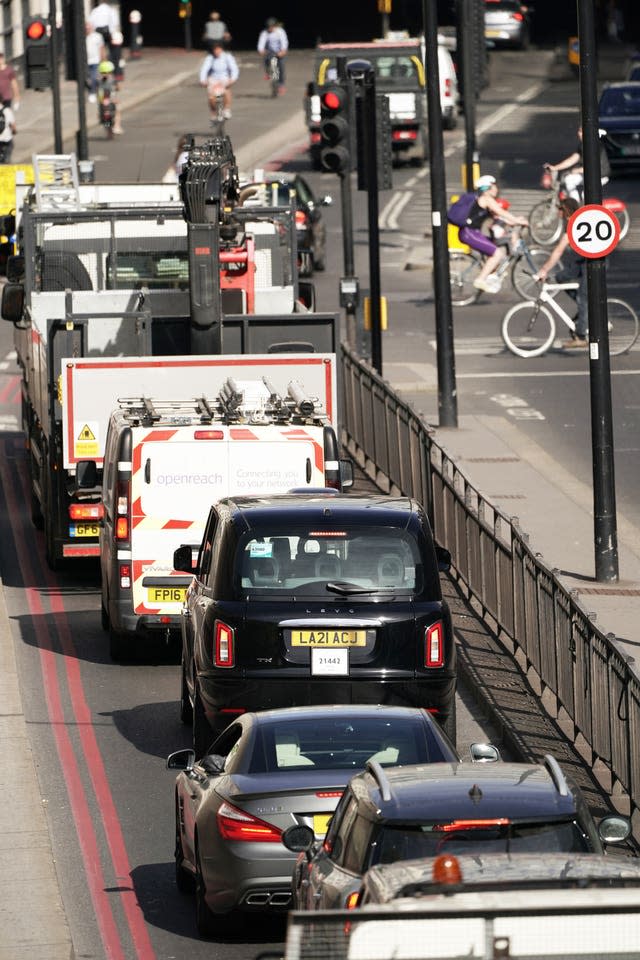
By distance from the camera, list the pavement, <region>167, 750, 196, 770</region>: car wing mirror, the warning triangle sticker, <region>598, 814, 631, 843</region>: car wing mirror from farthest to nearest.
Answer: the warning triangle sticker < <region>167, 750, 196, 770</region>: car wing mirror < the pavement < <region>598, 814, 631, 843</region>: car wing mirror

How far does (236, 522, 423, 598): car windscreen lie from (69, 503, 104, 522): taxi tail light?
7.20 m

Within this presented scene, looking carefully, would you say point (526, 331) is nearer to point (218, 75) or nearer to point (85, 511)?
point (85, 511)

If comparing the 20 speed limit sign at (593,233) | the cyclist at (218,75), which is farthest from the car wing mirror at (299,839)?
the cyclist at (218,75)

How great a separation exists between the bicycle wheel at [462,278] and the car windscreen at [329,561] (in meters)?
25.5

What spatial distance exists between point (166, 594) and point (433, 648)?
4319 millimetres

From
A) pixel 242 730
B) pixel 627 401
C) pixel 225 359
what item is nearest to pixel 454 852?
pixel 242 730

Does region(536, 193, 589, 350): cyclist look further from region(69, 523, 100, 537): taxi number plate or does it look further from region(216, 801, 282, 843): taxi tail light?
region(216, 801, 282, 843): taxi tail light

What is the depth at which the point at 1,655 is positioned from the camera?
724 inches

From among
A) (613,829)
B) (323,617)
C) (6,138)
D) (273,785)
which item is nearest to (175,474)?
(323,617)

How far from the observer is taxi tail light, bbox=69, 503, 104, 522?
→ 21172 millimetres

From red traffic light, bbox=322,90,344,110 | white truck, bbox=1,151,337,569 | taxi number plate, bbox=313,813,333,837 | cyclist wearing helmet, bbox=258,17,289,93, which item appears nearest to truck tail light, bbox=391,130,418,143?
cyclist wearing helmet, bbox=258,17,289,93

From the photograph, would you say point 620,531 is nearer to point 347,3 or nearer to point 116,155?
point 116,155

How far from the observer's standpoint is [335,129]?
30.0m

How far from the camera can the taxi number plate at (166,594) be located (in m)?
17.9
